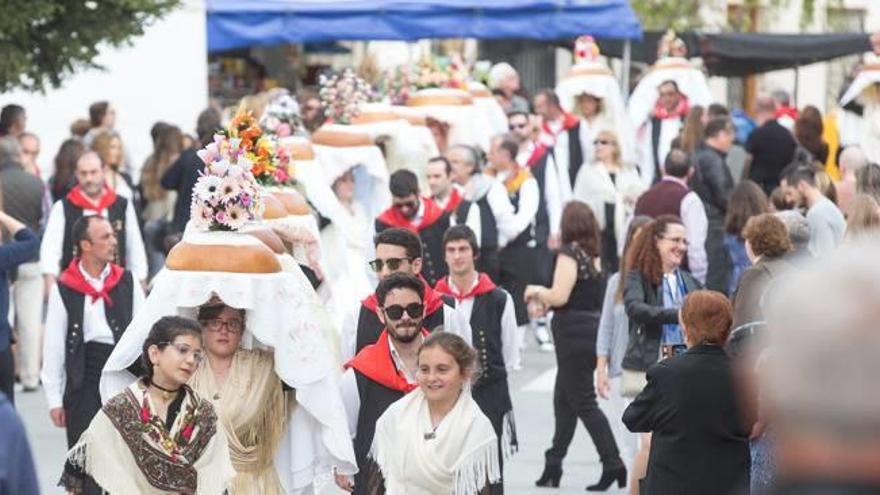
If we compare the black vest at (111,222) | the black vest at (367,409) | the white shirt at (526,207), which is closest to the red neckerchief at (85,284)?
the black vest at (111,222)

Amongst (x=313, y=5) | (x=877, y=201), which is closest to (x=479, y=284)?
(x=877, y=201)

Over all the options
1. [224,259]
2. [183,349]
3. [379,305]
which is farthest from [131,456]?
[379,305]

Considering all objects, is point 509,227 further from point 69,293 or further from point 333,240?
point 69,293

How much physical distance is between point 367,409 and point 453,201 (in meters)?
6.95

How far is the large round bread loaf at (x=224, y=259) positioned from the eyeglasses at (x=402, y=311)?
540 millimetres

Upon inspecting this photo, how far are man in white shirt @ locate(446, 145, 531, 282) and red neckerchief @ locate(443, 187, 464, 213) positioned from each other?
8 centimetres

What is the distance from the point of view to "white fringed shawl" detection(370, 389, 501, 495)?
24.4 ft

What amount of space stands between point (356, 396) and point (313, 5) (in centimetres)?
1790

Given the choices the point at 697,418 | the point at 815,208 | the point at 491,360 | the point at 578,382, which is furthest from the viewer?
the point at 815,208

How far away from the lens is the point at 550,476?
11914 millimetres

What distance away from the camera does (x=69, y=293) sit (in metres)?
10.4

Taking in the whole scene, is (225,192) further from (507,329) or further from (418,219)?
(418,219)

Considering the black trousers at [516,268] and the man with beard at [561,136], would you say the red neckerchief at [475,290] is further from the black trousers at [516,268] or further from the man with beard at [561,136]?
the man with beard at [561,136]

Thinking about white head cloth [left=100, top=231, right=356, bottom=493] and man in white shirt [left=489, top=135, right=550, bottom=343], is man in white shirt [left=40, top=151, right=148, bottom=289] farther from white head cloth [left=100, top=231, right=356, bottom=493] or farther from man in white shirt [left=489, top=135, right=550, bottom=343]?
white head cloth [left=100, top=231, right=356, bottom=493]
